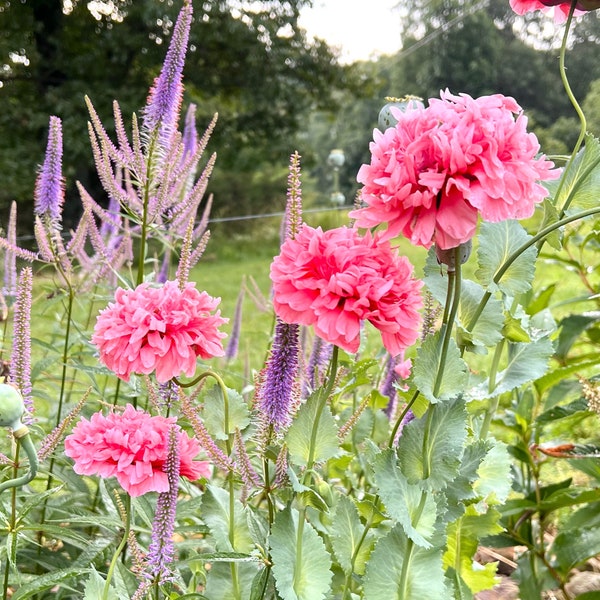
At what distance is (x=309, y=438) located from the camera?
611 mm

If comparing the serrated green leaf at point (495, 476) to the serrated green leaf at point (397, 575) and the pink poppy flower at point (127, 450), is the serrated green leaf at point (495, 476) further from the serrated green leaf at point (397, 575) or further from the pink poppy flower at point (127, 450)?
the pink poppy flower at point (127, 450)

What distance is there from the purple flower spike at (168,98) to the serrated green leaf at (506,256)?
42cm

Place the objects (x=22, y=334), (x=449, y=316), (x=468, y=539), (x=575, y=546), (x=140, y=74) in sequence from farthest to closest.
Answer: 1. (x=140, y=74)
2. (x=575, y=546)
3. (x=468, y=539)
4. (x=22, y=334)
5. (x=449, y=316)

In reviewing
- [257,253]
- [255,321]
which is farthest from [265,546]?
[257,253]

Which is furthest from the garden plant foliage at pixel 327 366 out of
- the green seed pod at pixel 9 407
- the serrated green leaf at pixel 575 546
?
the serrated green leaf at pixel 575 546

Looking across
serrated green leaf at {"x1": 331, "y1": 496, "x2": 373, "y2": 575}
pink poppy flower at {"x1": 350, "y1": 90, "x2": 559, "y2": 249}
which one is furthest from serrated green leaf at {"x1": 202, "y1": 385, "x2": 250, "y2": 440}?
pink poppy flower at {"x1": 350, "y1": 90, "x2": 559, "y2": 249}

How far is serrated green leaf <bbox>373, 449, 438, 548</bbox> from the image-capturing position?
581 millimetres

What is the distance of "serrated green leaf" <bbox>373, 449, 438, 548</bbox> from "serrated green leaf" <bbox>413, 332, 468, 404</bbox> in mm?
75

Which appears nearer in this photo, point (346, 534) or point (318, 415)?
point (318, 415)

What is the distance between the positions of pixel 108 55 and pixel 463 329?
637cm

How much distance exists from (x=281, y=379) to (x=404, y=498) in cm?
14

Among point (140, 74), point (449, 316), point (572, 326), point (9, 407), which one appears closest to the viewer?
point (9, 407)

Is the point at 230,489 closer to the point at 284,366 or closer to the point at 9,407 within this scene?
the point at 284,366

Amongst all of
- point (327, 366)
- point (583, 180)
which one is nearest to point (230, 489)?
point (327, 366)
